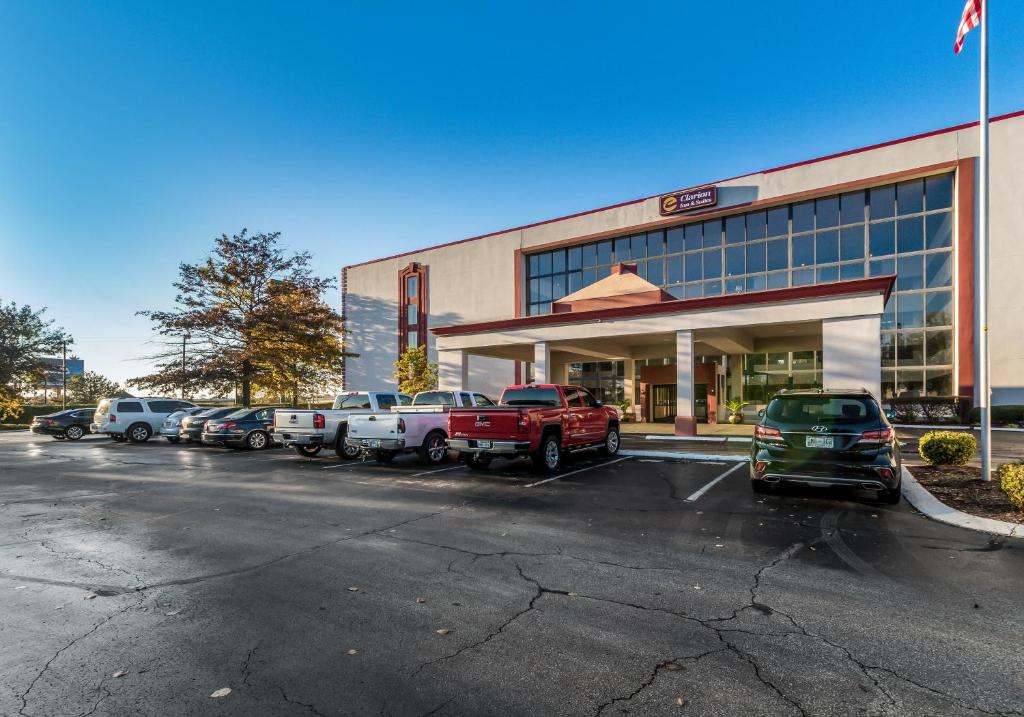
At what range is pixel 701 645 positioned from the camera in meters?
3.69

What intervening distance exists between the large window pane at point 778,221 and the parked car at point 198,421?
3095cm

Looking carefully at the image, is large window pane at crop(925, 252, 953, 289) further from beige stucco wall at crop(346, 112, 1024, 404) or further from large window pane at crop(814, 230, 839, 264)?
large window pane at crop(814, 230, 839, 264)

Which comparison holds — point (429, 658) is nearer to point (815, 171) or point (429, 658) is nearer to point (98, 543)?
point (98, 543)

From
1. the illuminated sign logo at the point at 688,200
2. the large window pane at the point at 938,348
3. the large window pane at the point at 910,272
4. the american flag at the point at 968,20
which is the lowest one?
the large window pane at the point at 938,348

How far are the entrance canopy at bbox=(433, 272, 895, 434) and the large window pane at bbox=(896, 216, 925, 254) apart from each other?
7.25 m

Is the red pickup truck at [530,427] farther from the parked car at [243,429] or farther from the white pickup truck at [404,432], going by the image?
the parked car at [243,429]

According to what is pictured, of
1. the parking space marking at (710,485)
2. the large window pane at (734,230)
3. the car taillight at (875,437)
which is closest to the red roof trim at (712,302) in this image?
the parking space marking at (710,485)

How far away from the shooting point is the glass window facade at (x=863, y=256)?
2875cm

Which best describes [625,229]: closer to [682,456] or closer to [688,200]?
[688,200]

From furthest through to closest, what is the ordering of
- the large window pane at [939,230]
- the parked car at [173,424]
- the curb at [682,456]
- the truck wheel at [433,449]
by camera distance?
1. the large window pane at [939,230]
2. the parked car at [173,424]
3. the curb at [682,456]
4. the truck wheel at [433,449]

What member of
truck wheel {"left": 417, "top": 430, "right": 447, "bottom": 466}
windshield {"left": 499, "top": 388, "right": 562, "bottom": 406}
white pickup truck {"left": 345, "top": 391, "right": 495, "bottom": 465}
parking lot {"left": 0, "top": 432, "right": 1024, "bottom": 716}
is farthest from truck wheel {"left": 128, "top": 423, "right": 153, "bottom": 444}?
windshield {"left": 499, "top": 388, "right": 562, "bottom": 406}

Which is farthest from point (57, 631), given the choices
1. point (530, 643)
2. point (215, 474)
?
point (215, 474)

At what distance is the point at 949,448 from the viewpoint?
1089cm

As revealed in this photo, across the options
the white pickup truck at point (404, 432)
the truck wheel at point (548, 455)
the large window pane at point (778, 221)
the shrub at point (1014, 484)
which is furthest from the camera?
the large window pane at point (778, 221)
